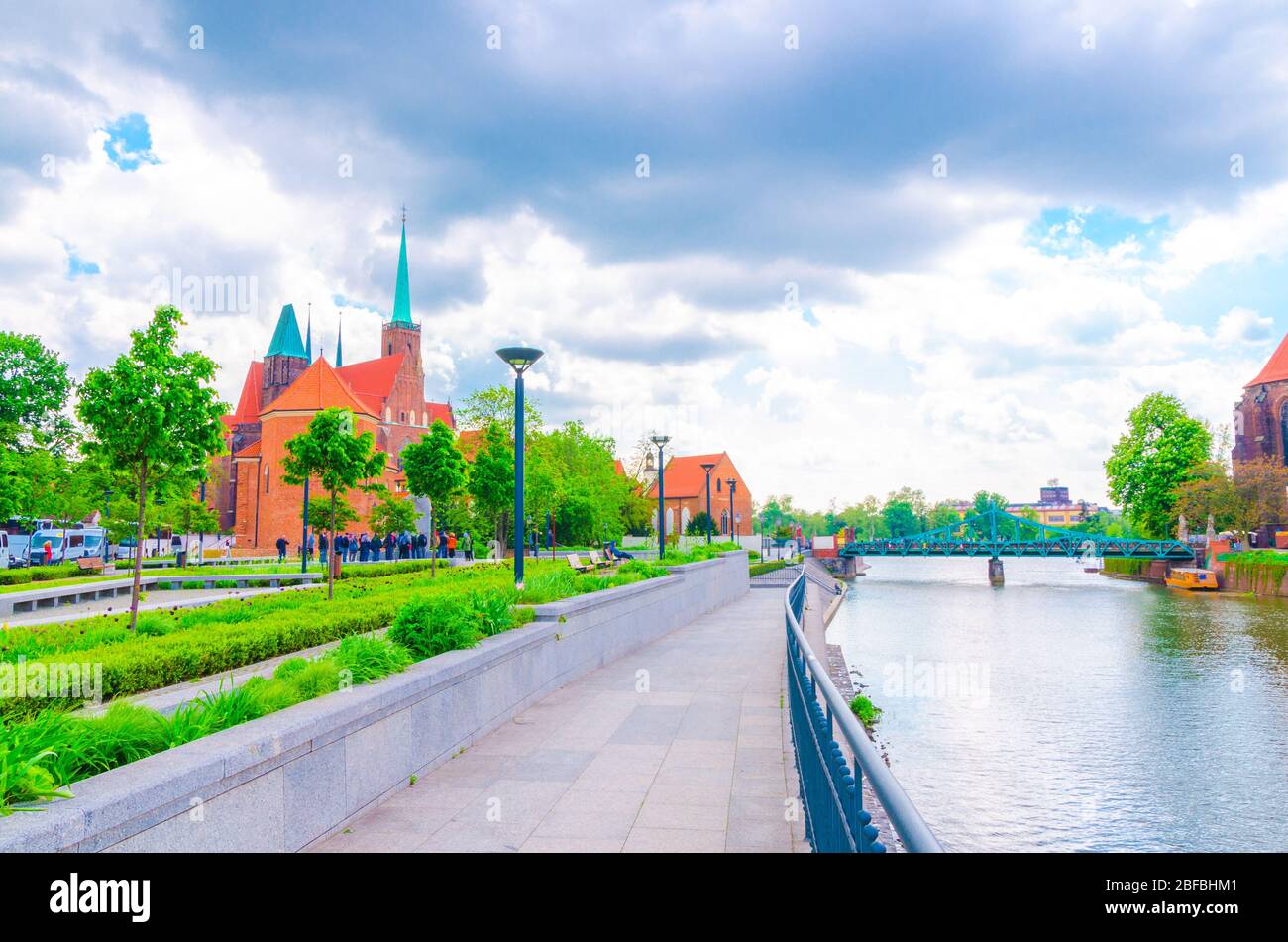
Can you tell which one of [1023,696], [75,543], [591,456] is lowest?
[1023,696]

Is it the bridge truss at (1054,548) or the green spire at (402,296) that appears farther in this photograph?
the green spire at (402,296)

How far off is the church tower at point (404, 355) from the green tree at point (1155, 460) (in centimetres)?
5757

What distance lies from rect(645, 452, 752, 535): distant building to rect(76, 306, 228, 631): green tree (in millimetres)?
74121

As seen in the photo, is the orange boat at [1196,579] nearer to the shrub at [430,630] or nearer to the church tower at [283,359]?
the shrub at [430,630]

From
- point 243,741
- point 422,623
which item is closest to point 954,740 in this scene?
point 422,623

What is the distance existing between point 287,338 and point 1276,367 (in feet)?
277

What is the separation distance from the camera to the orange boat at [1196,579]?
50.9m

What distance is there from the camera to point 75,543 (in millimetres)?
39219

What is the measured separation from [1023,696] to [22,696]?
64.8 feet

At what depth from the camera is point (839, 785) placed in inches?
139

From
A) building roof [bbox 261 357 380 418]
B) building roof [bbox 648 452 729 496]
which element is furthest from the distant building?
building roof [bbox 261 357 380 418]

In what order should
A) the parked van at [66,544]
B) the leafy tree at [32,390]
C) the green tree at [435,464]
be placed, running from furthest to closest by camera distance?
1. the leafy tree at [32,390]
2. the parked van at [66,544]
3. the green tree at [435,464]

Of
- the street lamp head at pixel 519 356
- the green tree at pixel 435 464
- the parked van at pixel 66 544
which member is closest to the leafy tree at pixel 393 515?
the green tree at pixel 435 464
